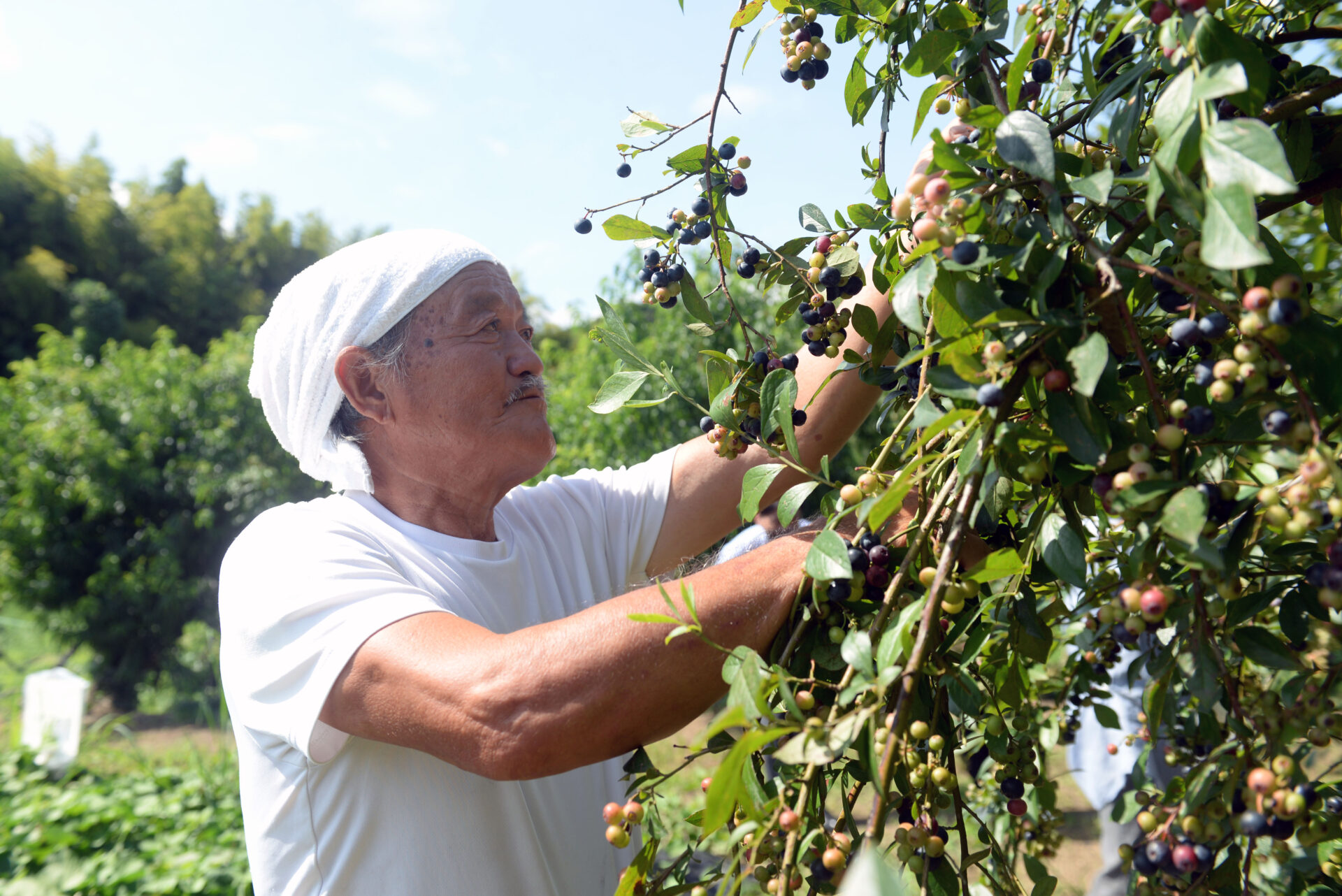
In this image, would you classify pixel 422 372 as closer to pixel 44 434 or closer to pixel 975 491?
pixel 975 491

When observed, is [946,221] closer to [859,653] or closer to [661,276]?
[859,653]

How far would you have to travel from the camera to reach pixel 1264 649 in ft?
2.48

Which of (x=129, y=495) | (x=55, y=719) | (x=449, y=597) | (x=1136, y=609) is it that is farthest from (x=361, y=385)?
(x=129, y=495)

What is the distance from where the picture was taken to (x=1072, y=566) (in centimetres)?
76

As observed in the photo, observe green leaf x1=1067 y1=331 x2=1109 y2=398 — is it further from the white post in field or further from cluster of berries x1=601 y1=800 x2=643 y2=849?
the white post in field

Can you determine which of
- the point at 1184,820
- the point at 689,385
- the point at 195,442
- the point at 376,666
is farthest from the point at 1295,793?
the point at 195,442

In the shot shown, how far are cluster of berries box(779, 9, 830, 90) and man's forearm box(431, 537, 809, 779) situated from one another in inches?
23.3

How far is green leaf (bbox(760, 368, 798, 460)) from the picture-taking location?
0.94 metres

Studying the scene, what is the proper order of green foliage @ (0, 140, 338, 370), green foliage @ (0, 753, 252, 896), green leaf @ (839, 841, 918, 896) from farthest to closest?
green foliage @ (0, 140, 338, 370)
green foliage @ (0, 753, 252, 896)
green leaf @ (839, 841, 918, 896)

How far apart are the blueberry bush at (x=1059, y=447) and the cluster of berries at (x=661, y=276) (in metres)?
0.12

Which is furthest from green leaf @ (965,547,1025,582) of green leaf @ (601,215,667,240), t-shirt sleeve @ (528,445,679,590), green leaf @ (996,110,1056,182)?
t-shirt sleeve @ (528,445,679,590)

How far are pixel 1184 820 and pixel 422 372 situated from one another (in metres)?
1.33

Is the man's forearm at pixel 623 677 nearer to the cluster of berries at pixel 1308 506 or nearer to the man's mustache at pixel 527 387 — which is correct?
the cluster of berries at pixel 1308 506

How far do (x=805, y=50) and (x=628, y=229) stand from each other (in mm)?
307
